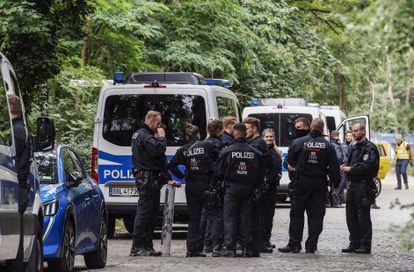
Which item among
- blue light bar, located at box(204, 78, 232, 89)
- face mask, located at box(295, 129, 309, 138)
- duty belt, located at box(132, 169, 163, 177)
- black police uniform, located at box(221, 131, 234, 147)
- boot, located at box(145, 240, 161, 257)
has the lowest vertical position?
boot, located at box(145, 240, 161, 257)

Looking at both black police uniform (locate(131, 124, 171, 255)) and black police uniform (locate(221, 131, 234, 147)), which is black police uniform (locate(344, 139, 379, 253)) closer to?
black police uniform (locate(221, 131, 234, 147))

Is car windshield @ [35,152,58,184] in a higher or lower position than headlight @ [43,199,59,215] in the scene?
higher

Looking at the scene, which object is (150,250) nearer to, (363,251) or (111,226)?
(363,251)

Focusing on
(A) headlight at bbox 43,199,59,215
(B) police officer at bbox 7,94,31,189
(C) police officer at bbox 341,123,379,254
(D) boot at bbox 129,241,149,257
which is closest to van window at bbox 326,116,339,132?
(C) police officer at bbox 341,123,379,254

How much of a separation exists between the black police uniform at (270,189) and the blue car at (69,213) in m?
3.27

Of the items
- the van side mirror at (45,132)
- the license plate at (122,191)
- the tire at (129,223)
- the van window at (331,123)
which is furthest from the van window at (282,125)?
the van side mirror at (45,132)

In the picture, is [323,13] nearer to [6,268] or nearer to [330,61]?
[330,61]

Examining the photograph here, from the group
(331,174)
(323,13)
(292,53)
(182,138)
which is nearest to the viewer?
(331,174)

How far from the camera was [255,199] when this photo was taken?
1619 centimetres

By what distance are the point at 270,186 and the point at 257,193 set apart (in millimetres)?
1290

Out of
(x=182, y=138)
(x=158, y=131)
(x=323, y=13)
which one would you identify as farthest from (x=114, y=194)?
(x=323, y=13)

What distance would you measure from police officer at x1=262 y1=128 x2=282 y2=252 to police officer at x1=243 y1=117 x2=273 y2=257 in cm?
11

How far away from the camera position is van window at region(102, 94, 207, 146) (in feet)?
61.6

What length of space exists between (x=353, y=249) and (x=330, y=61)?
24254 mm
